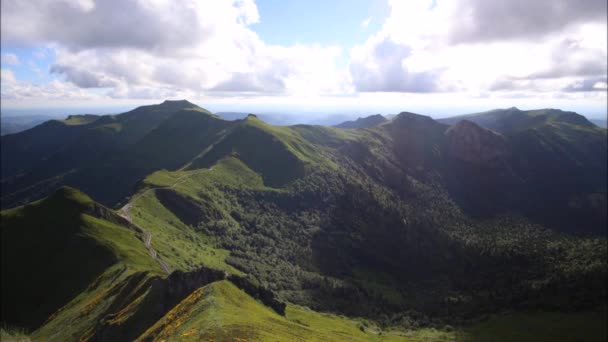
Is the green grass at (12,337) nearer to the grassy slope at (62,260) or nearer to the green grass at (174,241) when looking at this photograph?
the grassy slope at (62,260)

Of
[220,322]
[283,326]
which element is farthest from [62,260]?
[220,322]

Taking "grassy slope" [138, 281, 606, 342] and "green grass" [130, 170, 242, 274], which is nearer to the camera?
"grassy slope" [138, 281, 606, 342]

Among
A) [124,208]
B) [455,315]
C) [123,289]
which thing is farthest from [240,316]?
[455,315]

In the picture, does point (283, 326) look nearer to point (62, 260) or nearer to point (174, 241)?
point (62, 260)

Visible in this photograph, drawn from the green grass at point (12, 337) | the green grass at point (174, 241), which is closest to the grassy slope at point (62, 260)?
the green grass at point (12, 337)

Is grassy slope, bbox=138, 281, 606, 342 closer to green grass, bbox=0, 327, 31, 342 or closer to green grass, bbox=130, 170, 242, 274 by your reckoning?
green grass, bbox=0, 327, 31, 342

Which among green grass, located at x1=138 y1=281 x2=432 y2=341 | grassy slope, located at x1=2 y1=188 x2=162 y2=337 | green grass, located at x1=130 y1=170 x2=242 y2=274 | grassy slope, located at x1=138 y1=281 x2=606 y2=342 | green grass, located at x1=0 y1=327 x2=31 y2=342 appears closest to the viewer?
green grass, located at x1=0 y1=327 x2=31 y2=342

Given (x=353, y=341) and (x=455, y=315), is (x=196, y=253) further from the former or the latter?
(x=455, y=315)

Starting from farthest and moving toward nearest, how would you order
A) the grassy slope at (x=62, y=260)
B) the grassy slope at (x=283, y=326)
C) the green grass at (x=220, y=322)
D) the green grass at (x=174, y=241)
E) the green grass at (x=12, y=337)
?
the green grass at (x=174, y=241)
the grassy slope at (x=62, y=260)
the grassy slope at (x=283, y=326)
the green grass at (x=220, y=322)
the green grass at (x=12, y=337)

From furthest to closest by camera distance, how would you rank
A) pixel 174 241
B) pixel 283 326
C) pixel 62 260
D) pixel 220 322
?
pixel 174 241 < pixel 62 260 < pixel 283 326 < pixel 220 322

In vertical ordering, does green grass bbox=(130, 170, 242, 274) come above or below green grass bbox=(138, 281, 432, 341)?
below

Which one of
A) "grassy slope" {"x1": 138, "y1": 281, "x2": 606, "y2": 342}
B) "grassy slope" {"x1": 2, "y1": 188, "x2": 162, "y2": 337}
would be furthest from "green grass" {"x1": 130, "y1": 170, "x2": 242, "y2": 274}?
"grassy slope" {"x1": 138, "y1": 281, "x2": 606, "y2": 342}
